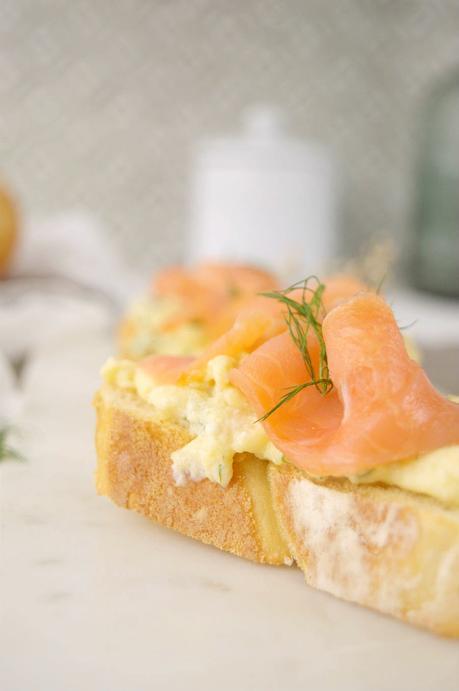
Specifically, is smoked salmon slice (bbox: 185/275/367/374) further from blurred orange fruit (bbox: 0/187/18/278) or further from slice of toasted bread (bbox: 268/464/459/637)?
blurred orange fruit (bbox: 0/187/18/278)

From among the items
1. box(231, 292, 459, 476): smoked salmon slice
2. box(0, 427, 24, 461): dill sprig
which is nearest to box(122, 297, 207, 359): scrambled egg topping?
box(0, 427, 24, 461): dill sprig

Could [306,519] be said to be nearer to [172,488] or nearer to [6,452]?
[172,488]

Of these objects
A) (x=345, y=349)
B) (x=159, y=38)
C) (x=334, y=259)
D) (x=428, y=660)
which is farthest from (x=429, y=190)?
(x=428, y=660)

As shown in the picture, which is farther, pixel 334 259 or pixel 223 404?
pixel 334 259

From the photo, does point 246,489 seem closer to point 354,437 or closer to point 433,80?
point 354,437

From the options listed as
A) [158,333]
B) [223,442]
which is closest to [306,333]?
[223,442]

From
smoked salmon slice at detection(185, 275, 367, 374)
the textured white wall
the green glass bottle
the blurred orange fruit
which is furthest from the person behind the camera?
the textured white wall

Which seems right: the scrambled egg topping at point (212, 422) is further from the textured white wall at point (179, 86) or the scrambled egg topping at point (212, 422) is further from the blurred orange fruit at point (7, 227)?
the textured white wall at point (179, 86)
